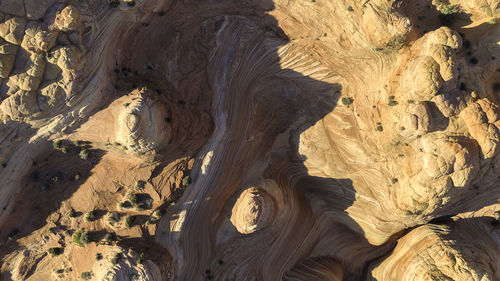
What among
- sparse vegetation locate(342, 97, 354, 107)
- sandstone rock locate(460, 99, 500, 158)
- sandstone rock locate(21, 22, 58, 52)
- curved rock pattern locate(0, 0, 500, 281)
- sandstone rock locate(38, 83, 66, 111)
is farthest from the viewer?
sparse vegetation locate(342, 97, 354, 107)

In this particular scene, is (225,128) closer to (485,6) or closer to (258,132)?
(258,132)

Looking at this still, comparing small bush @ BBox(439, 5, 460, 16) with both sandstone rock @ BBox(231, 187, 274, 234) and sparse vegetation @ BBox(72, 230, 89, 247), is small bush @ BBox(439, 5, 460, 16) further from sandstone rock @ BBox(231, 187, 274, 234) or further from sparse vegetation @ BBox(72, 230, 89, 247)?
sparse vegetation @ BBox(72, 230, 89, 247)

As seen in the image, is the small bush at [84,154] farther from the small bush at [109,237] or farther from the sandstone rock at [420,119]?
the sandstone rock at [420,119]

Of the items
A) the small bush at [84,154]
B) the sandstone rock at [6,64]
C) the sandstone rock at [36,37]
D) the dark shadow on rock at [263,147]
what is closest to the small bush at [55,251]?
the small bush at [84,154]

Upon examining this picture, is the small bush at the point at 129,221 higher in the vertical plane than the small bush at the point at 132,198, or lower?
lower

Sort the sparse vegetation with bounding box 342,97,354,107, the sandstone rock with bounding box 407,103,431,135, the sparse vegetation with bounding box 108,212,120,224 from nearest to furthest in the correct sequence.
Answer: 1. the sandstone rock with bounding box 407,103,431,135
2. the sparse vegetation with bounding box 108,212,120,224
3. the sparse vegetation with bounding box 342,97,354,107

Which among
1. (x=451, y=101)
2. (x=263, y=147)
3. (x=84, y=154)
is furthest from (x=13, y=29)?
(x=451, y=101)

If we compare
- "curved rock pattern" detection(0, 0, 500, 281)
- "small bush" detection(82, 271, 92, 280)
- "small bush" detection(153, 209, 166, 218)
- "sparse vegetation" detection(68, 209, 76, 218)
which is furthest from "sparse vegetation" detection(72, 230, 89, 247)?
"small bush" detection(153, 209, 166, 218)
